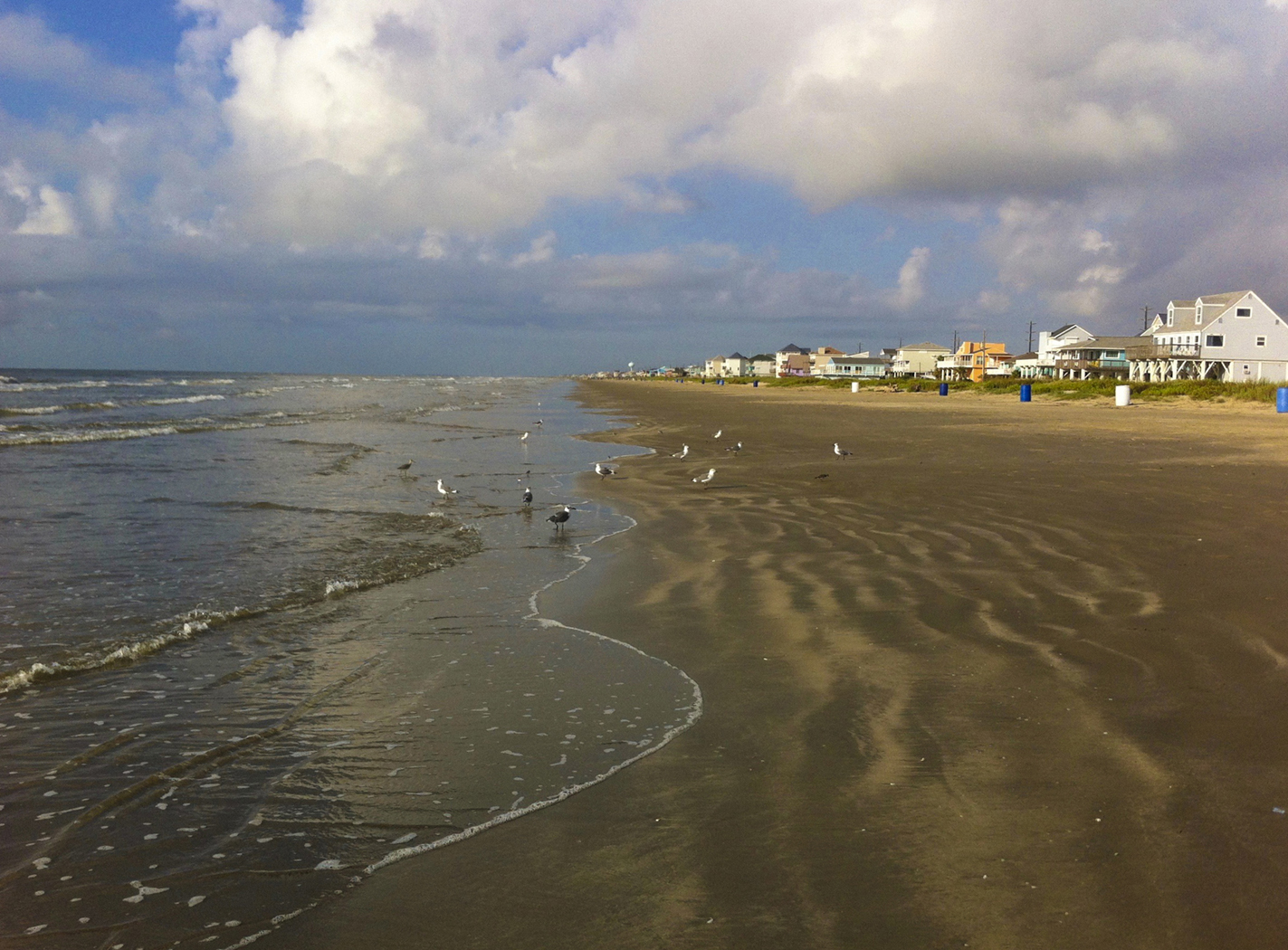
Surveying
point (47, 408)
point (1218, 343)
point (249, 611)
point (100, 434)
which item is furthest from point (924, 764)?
point (1218, 343)

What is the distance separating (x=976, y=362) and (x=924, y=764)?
5849 inches

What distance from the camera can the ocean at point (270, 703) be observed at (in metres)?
4.03

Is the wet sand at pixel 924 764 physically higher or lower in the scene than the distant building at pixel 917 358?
lower

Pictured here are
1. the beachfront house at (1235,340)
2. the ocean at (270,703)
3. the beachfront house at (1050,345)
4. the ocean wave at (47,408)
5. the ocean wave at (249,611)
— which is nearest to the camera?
the ocean at (270,703)

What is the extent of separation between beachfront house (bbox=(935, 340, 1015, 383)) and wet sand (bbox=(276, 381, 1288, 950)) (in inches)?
4347

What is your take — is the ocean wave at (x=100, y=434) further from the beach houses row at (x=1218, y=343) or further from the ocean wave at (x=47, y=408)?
the beach houses row at (x=1218, y=343)

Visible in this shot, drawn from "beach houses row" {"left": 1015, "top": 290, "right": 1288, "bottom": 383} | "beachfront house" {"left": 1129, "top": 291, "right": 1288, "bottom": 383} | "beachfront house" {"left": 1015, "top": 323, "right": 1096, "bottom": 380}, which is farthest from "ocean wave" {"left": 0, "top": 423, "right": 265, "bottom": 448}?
"beachfront house" {"left": 1015, "top": 323, "right": 1096, "bottom": 380}

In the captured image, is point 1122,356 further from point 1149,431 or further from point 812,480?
point 812,480

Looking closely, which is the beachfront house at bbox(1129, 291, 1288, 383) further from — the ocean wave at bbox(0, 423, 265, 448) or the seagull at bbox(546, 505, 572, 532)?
the seagull at bbox(546, 505, 572, 532)

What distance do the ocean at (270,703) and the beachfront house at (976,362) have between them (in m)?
112

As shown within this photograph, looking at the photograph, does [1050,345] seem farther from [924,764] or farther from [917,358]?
[924,764]

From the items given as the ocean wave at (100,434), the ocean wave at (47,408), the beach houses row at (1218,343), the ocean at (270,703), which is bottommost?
the ocean at (270,703)

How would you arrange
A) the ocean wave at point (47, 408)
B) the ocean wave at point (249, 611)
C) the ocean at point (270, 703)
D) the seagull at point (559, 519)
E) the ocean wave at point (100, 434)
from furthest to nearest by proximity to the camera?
the ocean wave at point (47, 408), the ocean wave at point (100, 434), the seagull at point (559, 519), the ocean wave at point (249, 611), the ocean at point (270, 703)

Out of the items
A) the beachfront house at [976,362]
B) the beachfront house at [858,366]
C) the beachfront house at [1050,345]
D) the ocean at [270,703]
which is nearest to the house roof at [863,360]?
the beachfront house at [858,366]
